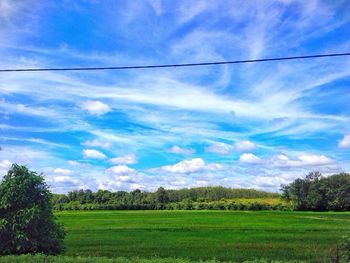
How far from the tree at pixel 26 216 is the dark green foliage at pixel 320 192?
320 ft

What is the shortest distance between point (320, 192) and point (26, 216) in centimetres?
10107

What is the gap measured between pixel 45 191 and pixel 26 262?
11.0 ft

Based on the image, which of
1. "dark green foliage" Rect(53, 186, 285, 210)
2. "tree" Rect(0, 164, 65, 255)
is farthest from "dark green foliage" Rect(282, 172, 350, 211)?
"tree" Rect(0, 164, 65, 255)

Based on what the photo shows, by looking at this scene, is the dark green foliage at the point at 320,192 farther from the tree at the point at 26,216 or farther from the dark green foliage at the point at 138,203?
the tree at the point at 26,216

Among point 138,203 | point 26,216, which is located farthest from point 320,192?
point 26,216

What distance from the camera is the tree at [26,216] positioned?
14914mm

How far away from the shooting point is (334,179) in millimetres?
110188

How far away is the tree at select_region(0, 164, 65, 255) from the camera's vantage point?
14.9m

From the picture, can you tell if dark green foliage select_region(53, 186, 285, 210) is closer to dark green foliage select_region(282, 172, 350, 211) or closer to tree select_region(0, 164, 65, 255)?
dark green foliage select_region(282, 172, 350, 211)

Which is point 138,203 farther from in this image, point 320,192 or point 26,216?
point 26,216

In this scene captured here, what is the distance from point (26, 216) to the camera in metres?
14.9

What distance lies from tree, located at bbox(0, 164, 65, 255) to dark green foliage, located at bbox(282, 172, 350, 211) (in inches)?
3844

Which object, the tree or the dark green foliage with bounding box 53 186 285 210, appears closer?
the tree

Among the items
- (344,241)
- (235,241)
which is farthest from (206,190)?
(344,241)
